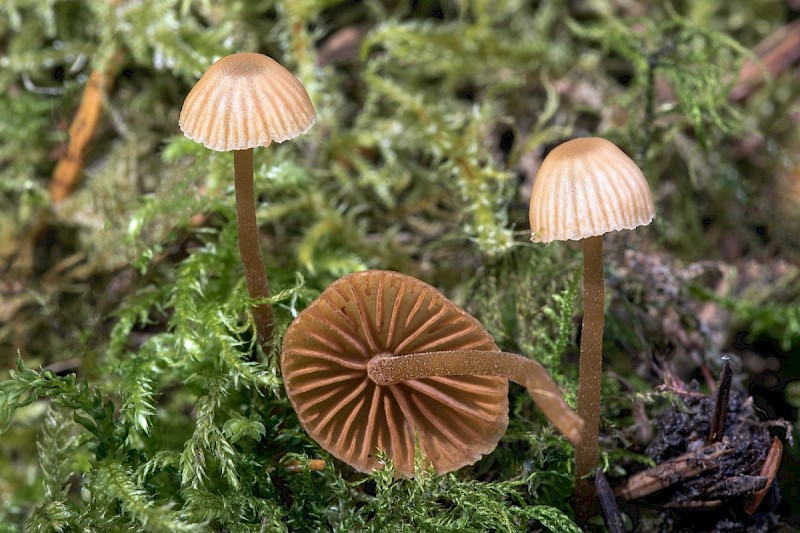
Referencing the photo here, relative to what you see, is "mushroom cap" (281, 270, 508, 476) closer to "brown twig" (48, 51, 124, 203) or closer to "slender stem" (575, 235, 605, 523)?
"slender stem" (575, 235, 605, 523)

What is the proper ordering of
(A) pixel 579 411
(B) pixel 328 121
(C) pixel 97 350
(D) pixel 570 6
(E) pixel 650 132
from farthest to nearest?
(D) pixel 570 6 → (B) pixel 328 121 → (E) pixel 650 132 → (C) pixel 97 350 → (A) pixel 579 411

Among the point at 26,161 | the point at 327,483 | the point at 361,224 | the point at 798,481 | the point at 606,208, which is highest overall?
the point at 606,208

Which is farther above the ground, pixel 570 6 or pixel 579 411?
pixel 570 6

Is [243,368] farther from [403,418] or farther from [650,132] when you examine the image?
[650,132]

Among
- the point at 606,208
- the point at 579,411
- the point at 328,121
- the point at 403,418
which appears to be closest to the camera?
the point at 606,208

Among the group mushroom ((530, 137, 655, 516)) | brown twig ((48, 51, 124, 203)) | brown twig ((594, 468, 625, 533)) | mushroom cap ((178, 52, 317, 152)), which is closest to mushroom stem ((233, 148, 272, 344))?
mushroom cap ((178, 52, 317, 152))

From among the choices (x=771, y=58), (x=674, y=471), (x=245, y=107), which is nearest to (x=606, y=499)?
(x=674, y=471)

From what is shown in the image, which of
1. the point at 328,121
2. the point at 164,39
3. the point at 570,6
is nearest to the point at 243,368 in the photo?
the point at 328,121

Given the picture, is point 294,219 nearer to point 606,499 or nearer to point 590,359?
point 590,359
